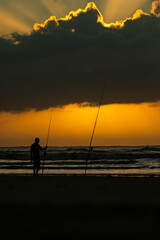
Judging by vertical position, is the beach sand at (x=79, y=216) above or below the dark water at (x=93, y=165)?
below

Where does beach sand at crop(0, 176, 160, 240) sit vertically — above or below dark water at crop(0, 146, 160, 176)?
below

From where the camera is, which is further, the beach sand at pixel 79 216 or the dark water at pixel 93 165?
the dark water at pixel 93 165

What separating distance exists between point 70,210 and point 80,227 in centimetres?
105

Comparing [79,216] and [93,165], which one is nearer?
[79,216]

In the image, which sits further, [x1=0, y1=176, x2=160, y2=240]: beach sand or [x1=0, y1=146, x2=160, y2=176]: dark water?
[x1=0, y1=146, x2=160, y2=176]: dark water

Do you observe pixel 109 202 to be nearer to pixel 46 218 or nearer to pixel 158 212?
pixel 158 212

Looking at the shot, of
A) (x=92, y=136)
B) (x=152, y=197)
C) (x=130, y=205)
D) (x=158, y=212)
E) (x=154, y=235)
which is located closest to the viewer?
(x=154, y=235)

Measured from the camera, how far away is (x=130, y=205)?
6.10 metres

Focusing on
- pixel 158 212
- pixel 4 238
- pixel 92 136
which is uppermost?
pixel 92 136

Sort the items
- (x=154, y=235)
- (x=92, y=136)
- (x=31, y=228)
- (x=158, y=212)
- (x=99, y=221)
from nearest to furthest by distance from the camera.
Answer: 1. (x=154, y=235)
2. (x=31, y=228)
3. (x=99, y=221)
4. (x=158, y=212)
5. (x=92, y=136)

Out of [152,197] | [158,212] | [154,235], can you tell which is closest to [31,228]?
[154,235]

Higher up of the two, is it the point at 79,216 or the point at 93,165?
the point at 93,165

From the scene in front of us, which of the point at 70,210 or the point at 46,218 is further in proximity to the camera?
the point at 70,210

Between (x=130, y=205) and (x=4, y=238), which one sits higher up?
(x=130, y=205)
